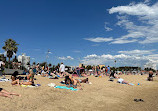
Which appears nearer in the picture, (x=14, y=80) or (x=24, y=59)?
(x=14, y=80)

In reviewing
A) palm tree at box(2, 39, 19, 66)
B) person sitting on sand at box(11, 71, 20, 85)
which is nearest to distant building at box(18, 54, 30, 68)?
palm tree at box(2, 39, 19, 66)

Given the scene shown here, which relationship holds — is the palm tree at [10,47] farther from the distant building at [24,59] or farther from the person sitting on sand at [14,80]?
the person sitting on sand at [14,80]

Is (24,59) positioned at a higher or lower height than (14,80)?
higher

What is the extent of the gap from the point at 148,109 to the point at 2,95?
5.56 meters

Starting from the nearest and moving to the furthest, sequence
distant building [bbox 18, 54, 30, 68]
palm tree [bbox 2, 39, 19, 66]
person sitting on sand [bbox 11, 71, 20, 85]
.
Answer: person sitting on sand [bbox 11, 71, 20, 85]
palm tree [bbox 2, 39, 19, 66]
distant building [bbox 18, 54, 30, 68]

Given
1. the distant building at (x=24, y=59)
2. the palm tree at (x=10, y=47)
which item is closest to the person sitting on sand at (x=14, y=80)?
the palm tree at (x=10, y=47)

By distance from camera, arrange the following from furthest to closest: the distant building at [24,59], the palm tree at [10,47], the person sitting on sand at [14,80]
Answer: the distant building at [24,59], the palm tree at [10,47], the person sitting on sand at [14,80]

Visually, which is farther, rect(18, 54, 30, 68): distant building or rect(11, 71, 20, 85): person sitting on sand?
rect(18, 54, 30, 68): distant building

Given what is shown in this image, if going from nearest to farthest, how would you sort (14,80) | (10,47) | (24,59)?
(14,80), (10,47), (24,59)

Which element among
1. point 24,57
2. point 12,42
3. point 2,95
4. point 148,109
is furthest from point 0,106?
point 24,57

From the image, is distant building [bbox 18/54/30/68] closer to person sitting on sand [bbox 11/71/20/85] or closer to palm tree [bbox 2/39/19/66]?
palm tree [bbox 2/39/19/66]

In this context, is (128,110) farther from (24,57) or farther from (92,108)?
(24,57)

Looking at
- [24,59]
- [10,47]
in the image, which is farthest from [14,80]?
[24,59]

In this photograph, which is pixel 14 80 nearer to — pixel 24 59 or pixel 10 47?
pixel 10 47
